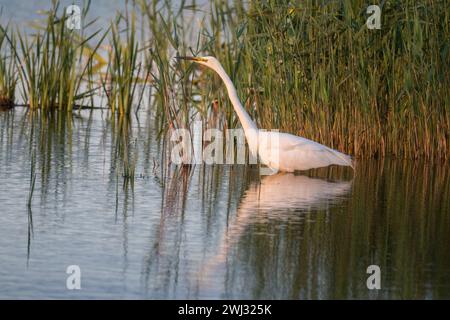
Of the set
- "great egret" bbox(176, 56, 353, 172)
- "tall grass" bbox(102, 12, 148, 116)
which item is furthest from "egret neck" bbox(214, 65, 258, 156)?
"tall grass" bbox(102, 12, 148, 116)

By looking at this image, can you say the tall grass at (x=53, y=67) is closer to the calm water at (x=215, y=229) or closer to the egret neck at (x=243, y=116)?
the calm water at (x=215, y=229)

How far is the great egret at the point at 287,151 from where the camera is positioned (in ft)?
32.4

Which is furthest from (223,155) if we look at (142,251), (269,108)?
(142,251)

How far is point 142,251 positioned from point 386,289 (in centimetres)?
150

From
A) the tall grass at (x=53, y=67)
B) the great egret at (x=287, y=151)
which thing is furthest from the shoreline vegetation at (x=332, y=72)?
the tall grass at (x=53, y=67)

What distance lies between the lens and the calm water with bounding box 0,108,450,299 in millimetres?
5793

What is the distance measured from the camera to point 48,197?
8.20 m

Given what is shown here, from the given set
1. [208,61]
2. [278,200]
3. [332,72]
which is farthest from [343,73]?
[278,200]

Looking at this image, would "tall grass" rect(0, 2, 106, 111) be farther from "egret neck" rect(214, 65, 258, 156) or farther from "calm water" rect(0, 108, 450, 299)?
"egret neck" rect(214, 65, 258, 156)

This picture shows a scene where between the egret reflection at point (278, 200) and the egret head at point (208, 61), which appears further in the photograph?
the egret head at point (208, 61)

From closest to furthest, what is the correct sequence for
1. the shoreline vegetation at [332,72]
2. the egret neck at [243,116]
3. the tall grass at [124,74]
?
1. the egret neck at [243,116]
2. the shoreline vegetation at [332,72]
3. the tall grass at [124,74]

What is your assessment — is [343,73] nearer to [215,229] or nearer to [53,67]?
[215,229]

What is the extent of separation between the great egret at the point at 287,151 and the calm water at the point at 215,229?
0.48ft

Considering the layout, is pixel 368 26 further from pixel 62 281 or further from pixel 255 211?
pixel 62 281
